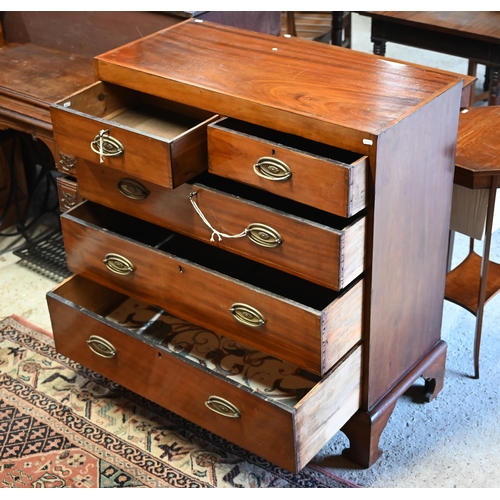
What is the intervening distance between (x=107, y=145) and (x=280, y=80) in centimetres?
42

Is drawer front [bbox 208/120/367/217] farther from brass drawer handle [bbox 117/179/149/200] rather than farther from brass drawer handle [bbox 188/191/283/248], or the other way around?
brass drawer handle [bbox 117/179/149/200]

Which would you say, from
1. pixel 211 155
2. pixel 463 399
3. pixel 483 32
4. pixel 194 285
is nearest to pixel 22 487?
pixel 194 285

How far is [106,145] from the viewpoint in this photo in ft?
6.32

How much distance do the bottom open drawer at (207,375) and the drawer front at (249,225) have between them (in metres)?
0.28

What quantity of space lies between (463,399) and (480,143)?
0.73m

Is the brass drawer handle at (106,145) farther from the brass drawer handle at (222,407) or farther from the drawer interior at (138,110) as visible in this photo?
the brass drawer handle at (222,407)

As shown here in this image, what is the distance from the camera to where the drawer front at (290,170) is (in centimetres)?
168

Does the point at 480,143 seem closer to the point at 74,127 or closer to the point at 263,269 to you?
the point at 263,269

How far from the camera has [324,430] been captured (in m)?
2.00

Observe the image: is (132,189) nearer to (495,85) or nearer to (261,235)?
(261,235)

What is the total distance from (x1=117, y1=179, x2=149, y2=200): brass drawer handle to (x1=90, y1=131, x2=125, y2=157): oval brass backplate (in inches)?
5.7

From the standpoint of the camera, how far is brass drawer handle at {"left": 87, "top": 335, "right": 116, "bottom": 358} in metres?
2.23

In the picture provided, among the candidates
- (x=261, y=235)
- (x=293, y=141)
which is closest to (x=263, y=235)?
(x=261, y=235)

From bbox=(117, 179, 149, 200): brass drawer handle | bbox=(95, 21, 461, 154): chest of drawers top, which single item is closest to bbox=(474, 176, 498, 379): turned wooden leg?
bbox=(95, 21, 461, 154): chest of drawers top
